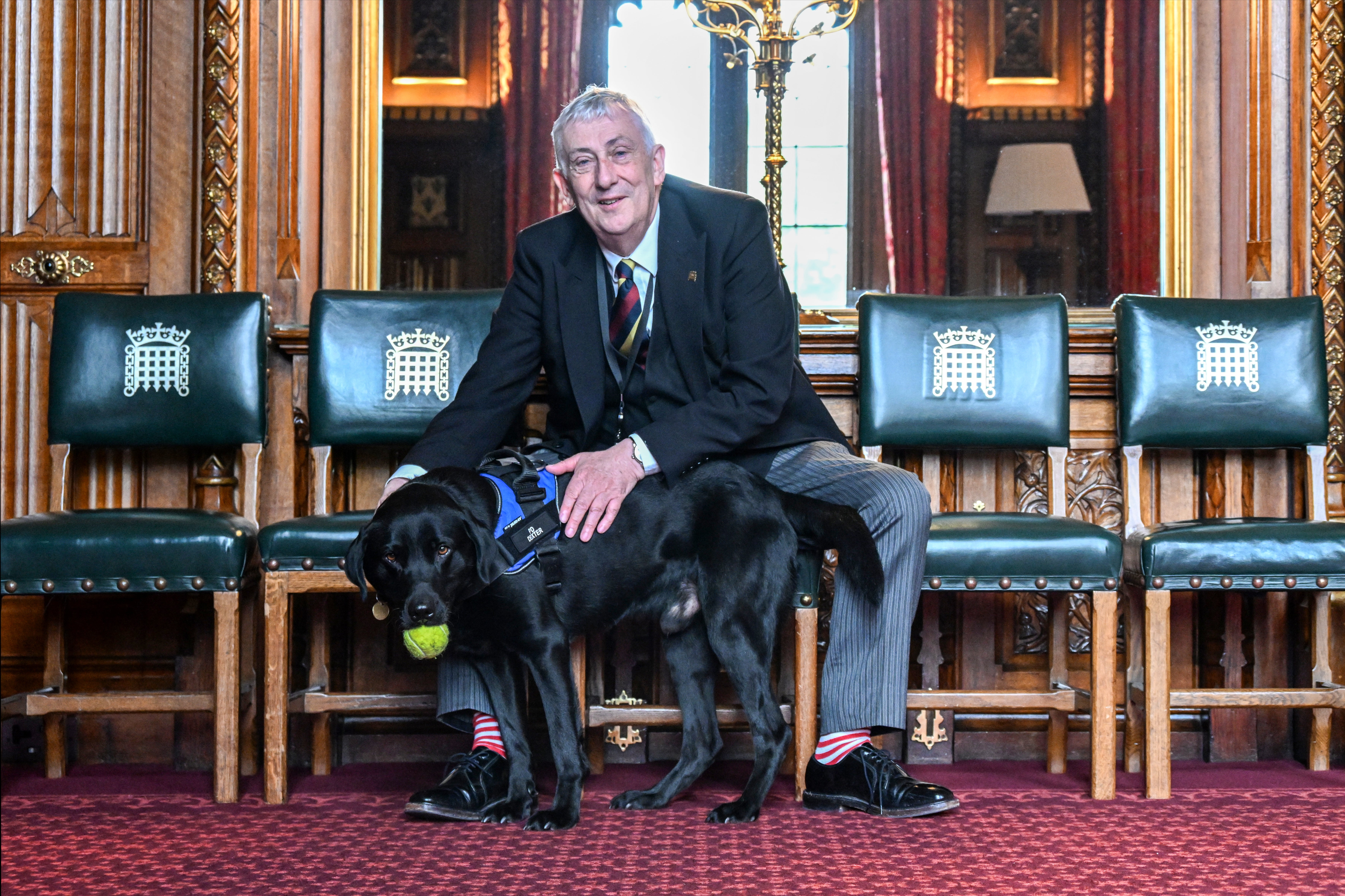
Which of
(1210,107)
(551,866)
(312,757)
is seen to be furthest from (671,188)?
(1210,107)

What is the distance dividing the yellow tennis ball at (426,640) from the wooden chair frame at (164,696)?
598 millimetres

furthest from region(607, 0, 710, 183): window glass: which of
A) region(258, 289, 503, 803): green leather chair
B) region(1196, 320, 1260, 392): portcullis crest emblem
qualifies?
region(1196, 320, 1260, 392): portcullis crest emblem

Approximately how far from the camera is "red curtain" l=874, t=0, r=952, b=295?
145 inches

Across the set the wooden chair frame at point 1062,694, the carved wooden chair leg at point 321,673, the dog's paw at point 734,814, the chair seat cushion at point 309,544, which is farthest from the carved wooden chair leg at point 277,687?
the wooden chair frame at point 1062,694

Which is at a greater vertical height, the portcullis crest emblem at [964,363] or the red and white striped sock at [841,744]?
the portcullis crest emblem at [964,363]

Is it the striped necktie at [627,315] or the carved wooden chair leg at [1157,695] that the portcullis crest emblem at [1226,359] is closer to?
the carved wooden chair leg at [1157,695]

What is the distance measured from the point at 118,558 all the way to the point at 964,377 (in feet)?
5.52

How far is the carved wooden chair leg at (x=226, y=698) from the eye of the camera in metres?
2.33

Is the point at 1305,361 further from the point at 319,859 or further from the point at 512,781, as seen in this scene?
the point at 319,859

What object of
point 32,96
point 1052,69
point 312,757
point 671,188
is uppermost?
point 1052,69

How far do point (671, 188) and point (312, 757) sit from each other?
143 cm

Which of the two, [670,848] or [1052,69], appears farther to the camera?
[1052,69]

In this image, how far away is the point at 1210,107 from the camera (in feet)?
10.7

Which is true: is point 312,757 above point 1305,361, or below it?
below
